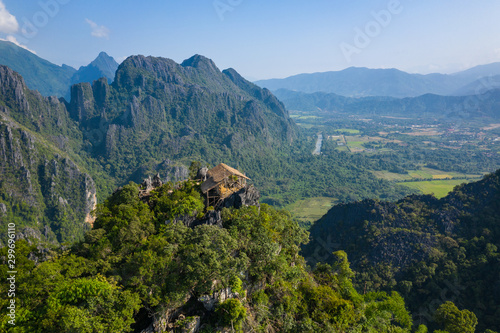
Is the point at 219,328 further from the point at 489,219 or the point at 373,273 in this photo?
the point at 489,219

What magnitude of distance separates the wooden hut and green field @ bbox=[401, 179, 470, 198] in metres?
140

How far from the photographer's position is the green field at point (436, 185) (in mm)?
144712

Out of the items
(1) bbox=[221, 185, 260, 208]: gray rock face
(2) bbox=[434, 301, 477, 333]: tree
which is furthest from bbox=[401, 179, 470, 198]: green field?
(1) bbox=[221, 185, 260, 208]: gray rock face

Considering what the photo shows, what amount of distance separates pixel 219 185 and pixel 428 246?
184ft

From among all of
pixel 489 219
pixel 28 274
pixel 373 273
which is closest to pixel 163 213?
pixel 28 274

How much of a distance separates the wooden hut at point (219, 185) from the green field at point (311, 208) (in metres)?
89.4

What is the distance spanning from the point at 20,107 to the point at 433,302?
204 meters

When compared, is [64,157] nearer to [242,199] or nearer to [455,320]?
[242,199]

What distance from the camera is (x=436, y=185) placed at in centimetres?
15712

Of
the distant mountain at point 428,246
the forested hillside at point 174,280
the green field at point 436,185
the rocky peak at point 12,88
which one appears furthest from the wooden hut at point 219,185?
the rocky peak at point 12,88

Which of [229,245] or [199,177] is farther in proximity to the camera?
[199,177]

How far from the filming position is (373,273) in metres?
59.6

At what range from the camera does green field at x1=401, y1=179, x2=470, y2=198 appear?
475 feet

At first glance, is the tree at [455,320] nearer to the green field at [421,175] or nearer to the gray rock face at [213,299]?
the gray rock face at [213,299]
